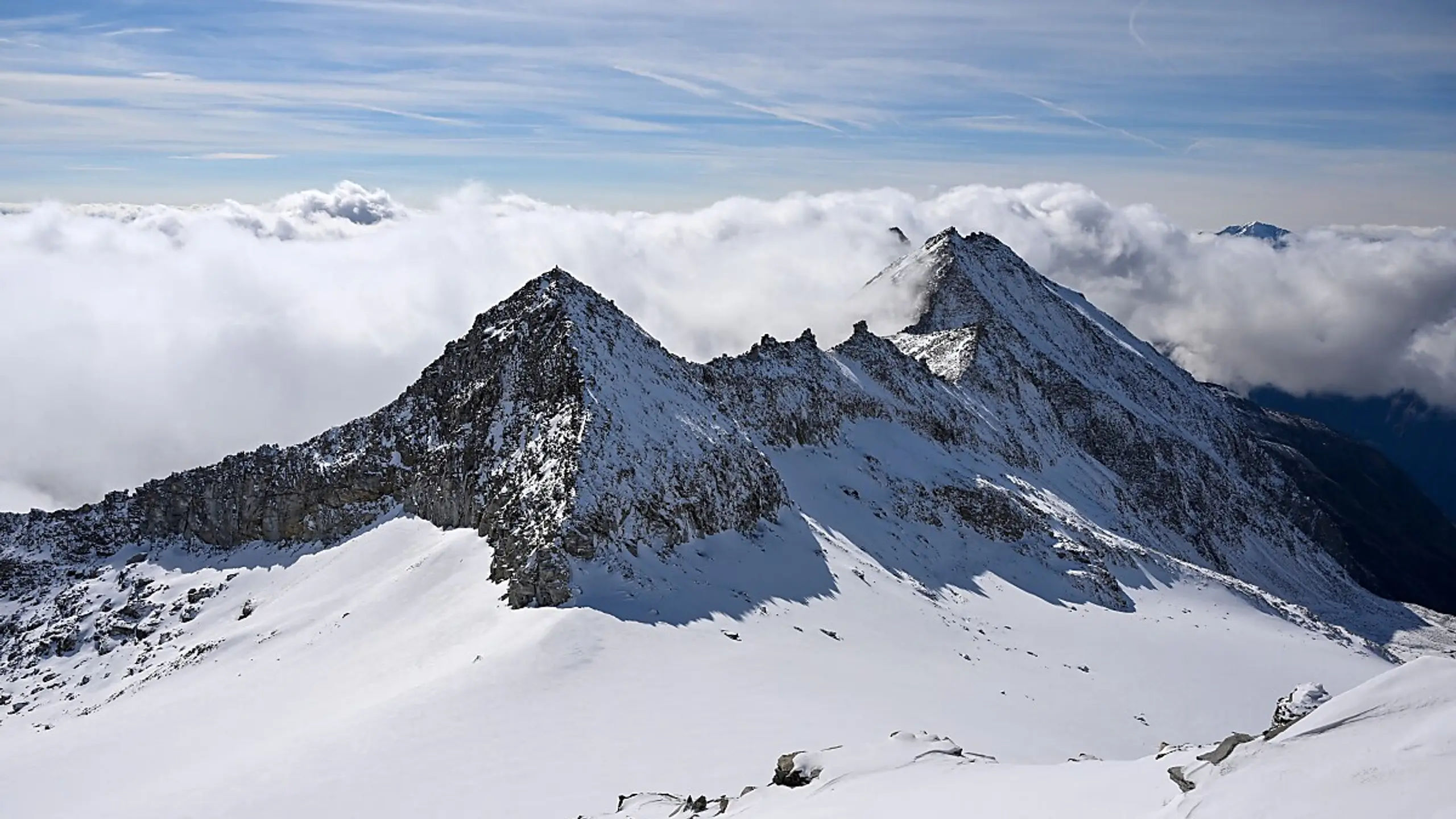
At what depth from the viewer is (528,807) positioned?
2230 centimetres

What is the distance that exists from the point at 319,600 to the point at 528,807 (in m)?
26.0

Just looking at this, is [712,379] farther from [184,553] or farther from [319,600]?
[184,553]

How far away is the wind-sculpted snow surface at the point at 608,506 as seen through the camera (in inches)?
1590

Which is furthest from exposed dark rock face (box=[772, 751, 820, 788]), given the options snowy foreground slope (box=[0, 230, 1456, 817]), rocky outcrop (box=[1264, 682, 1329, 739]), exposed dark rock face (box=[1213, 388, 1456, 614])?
exposed dark rock face (box=[1213, 388, 1456, 614])

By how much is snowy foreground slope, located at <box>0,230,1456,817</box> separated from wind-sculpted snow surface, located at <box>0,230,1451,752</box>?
237mm

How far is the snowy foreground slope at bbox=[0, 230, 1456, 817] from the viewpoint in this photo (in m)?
26.7

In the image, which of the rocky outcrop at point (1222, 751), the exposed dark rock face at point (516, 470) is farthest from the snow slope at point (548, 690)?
→ the rocky outcrop at point (1222, 751)

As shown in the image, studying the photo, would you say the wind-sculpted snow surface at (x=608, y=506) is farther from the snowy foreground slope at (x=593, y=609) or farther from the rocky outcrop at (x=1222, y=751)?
the rocky outcrop at (x=1222, y=751)

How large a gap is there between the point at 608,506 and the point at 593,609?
5.57 m

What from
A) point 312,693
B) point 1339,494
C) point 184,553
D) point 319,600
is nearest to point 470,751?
point 312,693

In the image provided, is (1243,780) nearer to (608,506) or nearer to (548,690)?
(548,690)

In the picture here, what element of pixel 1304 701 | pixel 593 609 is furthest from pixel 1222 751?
pixel 593 609

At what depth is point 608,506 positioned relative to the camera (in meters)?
39.3

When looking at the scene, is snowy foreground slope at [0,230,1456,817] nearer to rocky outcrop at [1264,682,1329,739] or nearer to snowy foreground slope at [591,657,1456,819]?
snowy foreground slope at [591,657,1456,819]
